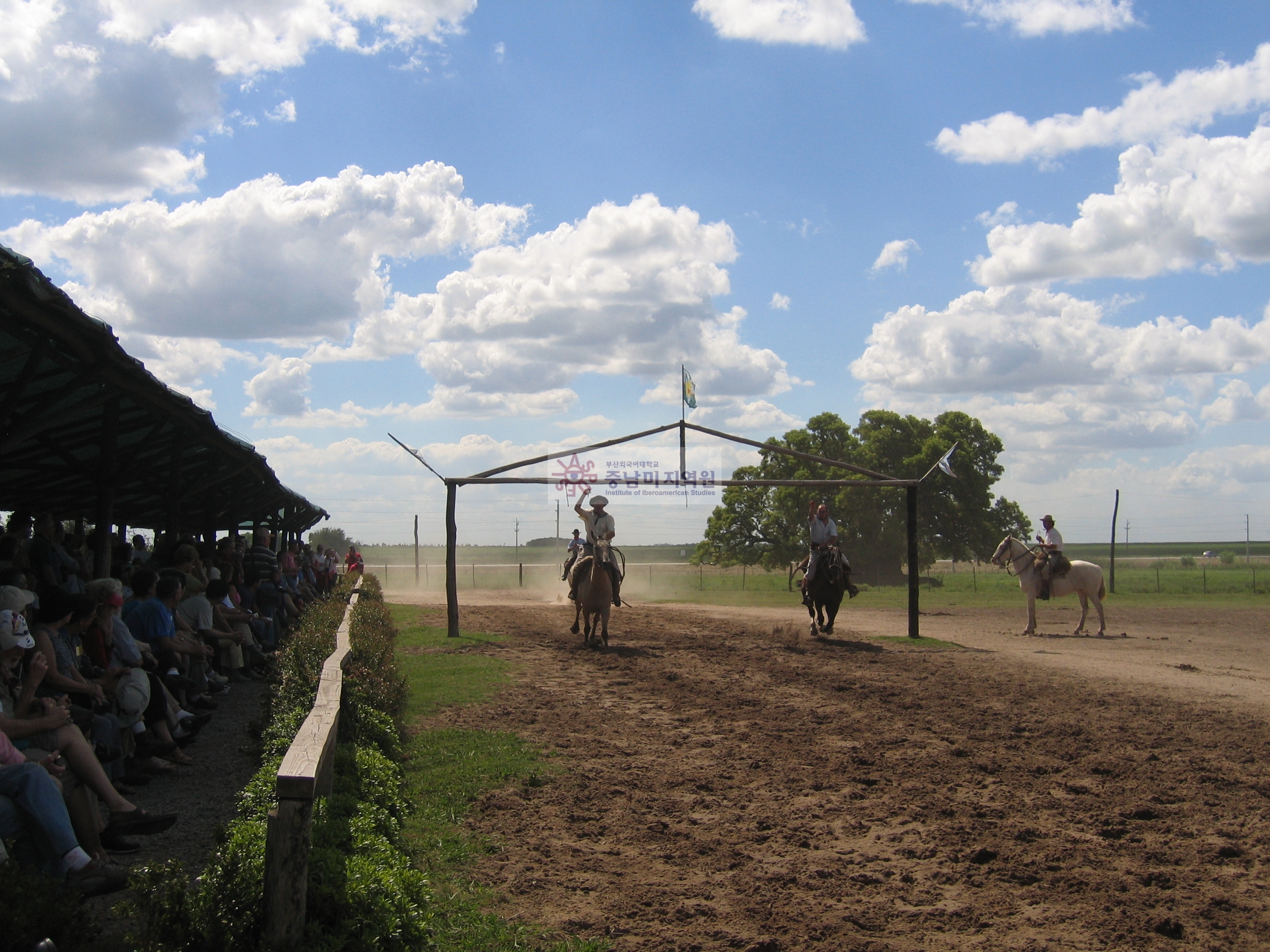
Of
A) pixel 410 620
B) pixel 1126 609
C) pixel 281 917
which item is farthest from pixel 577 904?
pixel 1126 609

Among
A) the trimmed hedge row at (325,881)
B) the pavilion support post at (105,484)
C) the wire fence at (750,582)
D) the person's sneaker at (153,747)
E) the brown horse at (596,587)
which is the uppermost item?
the pavilion support post at (105,484)

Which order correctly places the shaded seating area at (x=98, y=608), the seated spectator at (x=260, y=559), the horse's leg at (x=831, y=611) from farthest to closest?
the horse's leg at (x=831, y=611) < the seated spectator at (x=260, y=559) < the shaded seating area at (x=98, y=608)

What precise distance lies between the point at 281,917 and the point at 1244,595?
3603 cm

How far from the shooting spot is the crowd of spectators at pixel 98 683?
4438mm

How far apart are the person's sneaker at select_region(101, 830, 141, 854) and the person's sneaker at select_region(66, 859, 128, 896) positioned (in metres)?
0.75

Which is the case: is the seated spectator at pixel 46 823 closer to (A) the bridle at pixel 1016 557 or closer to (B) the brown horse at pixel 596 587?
(B) the brown horse at pixel 596 587

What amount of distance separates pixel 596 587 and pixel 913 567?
588 cm

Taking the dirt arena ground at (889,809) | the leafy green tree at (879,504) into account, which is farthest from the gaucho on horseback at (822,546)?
the leafy green tree at (879,504)

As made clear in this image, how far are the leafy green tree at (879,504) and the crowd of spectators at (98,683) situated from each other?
3200 centimetres

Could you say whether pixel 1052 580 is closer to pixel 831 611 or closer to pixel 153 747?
pixel 831 611

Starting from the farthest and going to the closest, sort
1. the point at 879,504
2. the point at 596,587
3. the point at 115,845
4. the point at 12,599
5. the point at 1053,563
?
the point at 879,504, the point at 1053,563, the point at 596,587, the point at 12,599, the point at 115,845

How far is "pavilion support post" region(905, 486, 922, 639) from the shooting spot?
16609mm

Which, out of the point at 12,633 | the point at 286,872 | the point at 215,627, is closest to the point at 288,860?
the point at 286,872

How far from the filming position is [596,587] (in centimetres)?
1458
